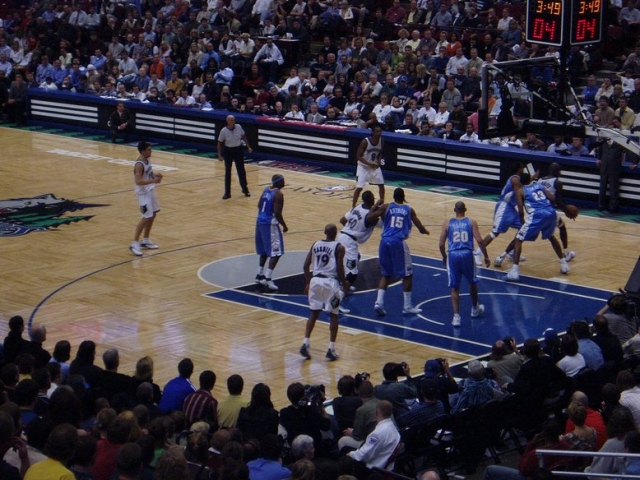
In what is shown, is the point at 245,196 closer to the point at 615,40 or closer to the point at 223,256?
the point at 223,256

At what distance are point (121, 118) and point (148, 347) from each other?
16.0m

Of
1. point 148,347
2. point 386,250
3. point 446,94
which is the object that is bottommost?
point 148,347

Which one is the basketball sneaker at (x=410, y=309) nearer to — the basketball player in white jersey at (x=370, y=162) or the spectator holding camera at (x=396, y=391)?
the spectator holding camera at (x=396, y=391)

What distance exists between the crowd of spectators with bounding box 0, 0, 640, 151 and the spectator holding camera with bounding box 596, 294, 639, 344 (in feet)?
32.6

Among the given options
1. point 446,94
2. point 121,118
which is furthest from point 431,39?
point 121,118

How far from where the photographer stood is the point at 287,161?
27578 millimetres

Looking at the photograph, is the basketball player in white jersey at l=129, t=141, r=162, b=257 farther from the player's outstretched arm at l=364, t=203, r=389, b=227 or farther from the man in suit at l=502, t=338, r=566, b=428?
the man in suit at l=502, t=338, r=566, b=428

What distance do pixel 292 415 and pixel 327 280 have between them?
13.7 ft

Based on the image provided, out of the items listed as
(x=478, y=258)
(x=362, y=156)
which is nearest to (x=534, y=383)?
(x=478, y=258)

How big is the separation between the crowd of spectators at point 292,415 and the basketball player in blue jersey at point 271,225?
5.39 meters

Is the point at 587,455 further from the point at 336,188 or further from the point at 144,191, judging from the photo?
the point at 336,188

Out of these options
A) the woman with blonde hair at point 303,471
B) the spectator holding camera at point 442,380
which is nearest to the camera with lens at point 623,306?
the spectator holding camera at point 442,380

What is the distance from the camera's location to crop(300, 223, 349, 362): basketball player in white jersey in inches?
555

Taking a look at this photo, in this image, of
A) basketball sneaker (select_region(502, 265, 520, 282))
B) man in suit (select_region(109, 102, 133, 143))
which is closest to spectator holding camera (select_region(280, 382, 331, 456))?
A: basketball sneaker (select_region(502, 265, 520, 282))
